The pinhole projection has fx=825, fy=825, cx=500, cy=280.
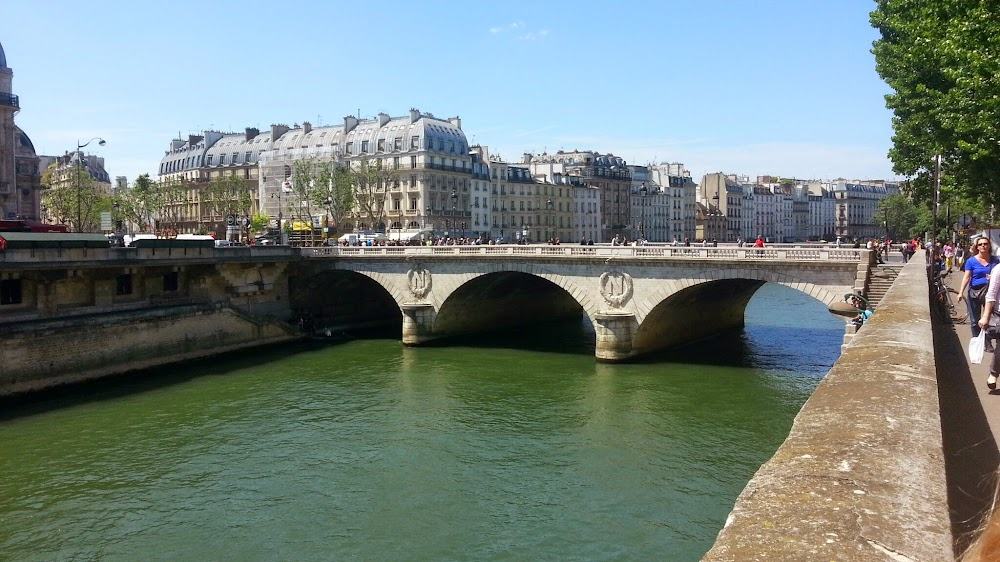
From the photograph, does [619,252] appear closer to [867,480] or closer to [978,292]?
[978,292]

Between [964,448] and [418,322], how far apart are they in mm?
39980

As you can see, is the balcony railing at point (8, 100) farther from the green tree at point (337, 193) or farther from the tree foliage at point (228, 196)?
the tree foliage at point (228, 196)

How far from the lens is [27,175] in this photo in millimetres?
84062

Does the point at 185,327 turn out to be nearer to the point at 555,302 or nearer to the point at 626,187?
the point at 555,302

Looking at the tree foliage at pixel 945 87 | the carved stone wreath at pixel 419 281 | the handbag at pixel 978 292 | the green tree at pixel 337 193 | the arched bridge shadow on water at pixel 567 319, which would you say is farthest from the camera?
the green tree at pixel 337 193

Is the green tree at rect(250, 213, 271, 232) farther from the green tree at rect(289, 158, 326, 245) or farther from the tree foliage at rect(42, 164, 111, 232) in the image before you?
the tree foliage at rect(42, 164, 111, 232)

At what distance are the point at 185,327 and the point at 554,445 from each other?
971 inches

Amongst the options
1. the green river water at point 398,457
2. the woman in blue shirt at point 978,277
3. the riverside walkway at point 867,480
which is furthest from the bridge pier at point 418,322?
the riverside walkway at point 867,480

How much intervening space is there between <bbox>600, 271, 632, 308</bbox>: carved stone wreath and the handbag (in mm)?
26564

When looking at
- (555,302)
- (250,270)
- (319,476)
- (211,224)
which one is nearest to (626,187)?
(211,224)

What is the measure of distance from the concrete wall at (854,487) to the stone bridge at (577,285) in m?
26.9

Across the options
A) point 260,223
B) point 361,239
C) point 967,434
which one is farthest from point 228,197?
point 967,434

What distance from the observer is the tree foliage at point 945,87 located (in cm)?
2436

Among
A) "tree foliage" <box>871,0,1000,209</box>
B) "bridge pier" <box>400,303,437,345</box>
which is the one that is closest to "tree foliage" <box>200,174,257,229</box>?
"bridge pier" <box>400,303,437,345</box>
